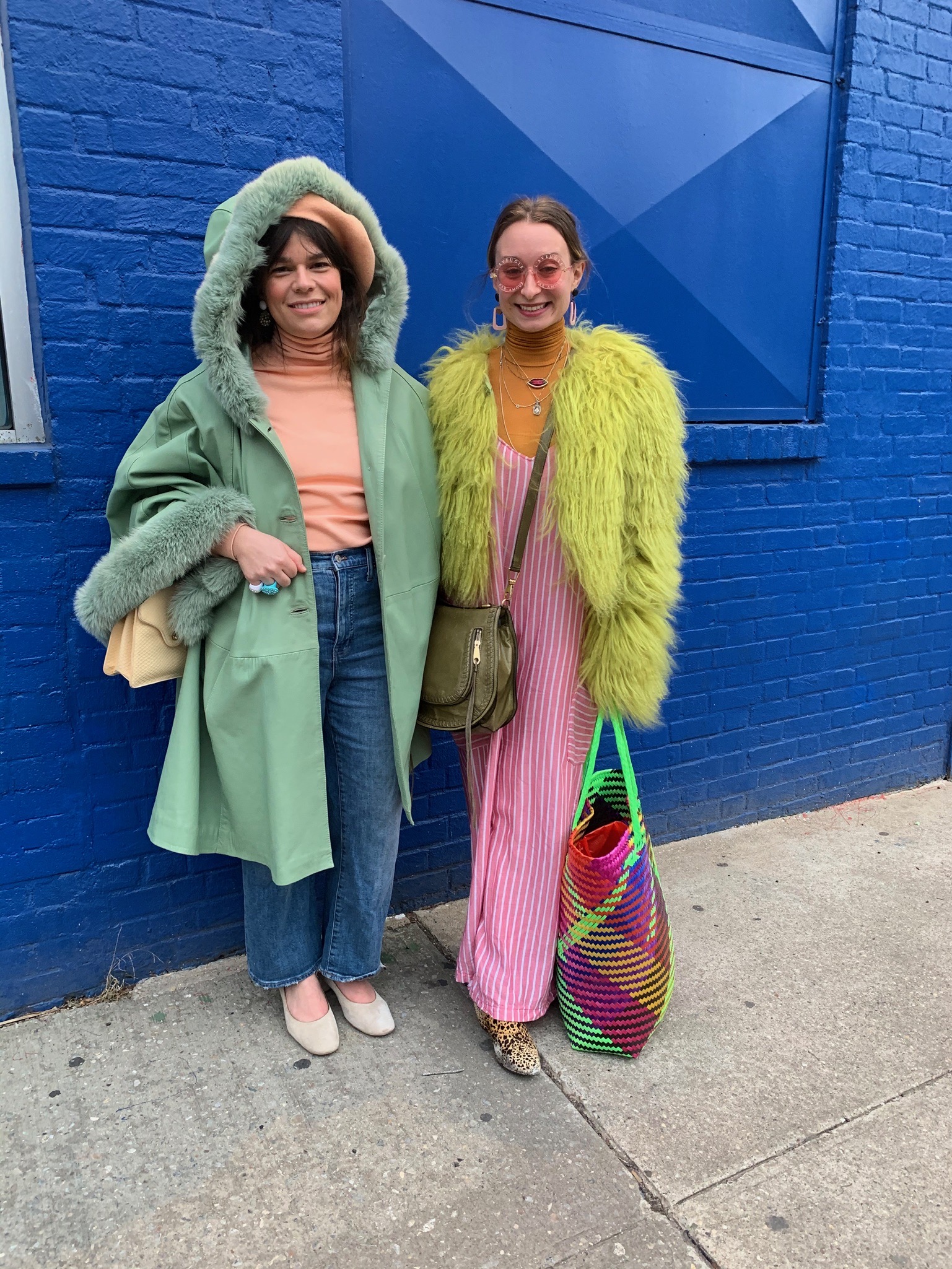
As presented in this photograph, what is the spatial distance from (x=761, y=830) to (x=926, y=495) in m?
1.68

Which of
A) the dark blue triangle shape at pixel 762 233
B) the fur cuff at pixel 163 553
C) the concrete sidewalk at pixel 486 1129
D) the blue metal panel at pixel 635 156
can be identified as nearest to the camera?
the concrete sidewalk at pixel 486 1129

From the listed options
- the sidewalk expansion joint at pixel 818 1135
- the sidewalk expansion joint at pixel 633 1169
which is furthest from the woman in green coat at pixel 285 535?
the sidewalk expansion joint at pixel 818 1135

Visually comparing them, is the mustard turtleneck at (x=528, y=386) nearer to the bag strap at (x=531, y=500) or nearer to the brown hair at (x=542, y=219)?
the bag strap at (x=531, y=500)

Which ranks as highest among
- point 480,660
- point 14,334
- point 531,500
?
point 14,334

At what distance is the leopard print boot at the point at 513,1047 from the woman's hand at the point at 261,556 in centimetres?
131

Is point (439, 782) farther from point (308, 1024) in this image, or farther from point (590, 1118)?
point (590, 1118)

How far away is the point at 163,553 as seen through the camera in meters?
2.06

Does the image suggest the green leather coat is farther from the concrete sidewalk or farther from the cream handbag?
the concrete sidewalk

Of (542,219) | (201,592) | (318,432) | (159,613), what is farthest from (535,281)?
(159,613)

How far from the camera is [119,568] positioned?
2086 millimetres

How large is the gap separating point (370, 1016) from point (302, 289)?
6.21 ft

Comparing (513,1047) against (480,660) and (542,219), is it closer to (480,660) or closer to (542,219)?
(480,660)

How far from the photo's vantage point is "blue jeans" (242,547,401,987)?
7.46ft

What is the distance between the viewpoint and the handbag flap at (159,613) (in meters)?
2.18
